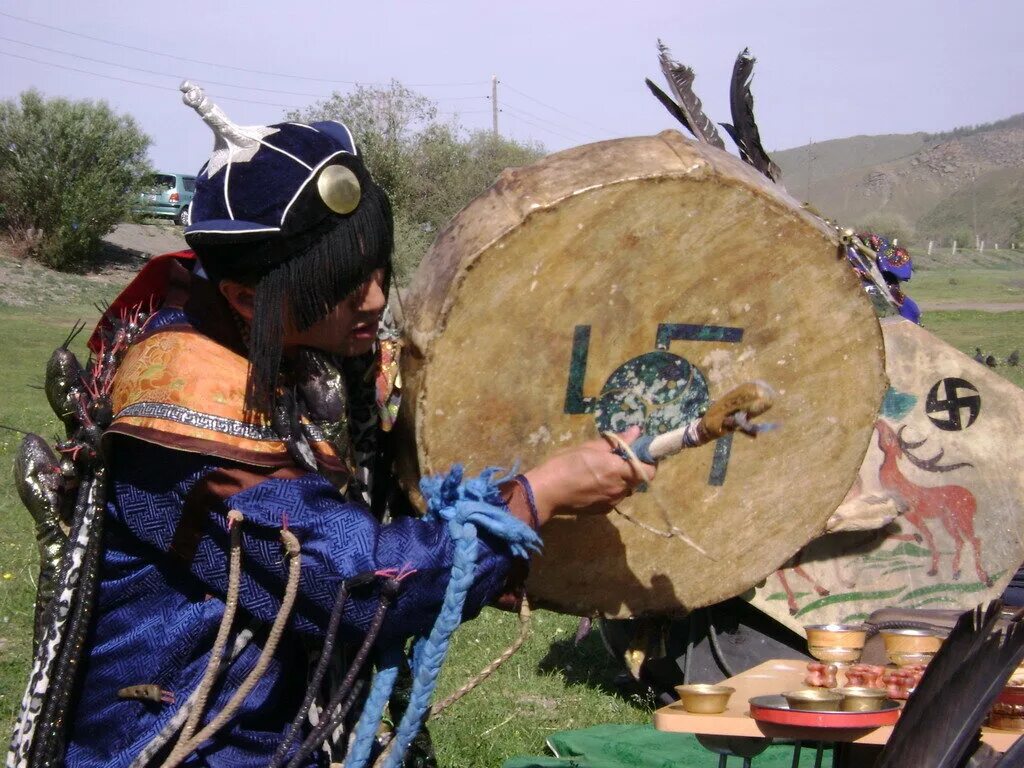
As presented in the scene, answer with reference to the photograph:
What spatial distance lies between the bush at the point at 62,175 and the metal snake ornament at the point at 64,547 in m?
24.4

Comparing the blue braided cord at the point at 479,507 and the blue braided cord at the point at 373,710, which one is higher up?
the blue braided cord at the point at 479,507

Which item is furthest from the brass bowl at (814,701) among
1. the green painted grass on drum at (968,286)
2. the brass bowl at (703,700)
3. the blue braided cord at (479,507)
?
the green painted grass on drum at (968,286)

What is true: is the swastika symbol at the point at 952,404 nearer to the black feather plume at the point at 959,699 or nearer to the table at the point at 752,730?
the table at the point at 752,730

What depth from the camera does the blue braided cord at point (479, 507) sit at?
185 cm

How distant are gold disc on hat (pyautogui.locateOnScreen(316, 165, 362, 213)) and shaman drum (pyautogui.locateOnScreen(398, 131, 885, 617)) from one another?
34 cm

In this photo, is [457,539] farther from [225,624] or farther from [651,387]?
[651,387]

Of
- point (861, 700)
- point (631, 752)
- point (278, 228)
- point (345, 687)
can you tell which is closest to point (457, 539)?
point (345, 687)

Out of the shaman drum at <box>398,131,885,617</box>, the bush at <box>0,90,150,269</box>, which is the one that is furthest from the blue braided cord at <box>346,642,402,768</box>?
the bush at <box>0,90,150,269</box>

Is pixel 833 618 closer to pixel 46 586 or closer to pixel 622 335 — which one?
pixel 622 335

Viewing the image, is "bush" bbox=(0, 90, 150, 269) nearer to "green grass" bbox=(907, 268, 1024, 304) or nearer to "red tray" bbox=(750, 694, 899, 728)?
"green grass" bbox=(907, 268, 1024, 304)

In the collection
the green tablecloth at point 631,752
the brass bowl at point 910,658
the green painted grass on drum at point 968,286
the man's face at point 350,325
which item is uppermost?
the green painted grass on drum at point 968,286

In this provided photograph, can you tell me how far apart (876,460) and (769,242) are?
2.40 metres

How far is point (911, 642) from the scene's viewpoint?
2.84 meters

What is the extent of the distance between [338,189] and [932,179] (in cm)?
10139
